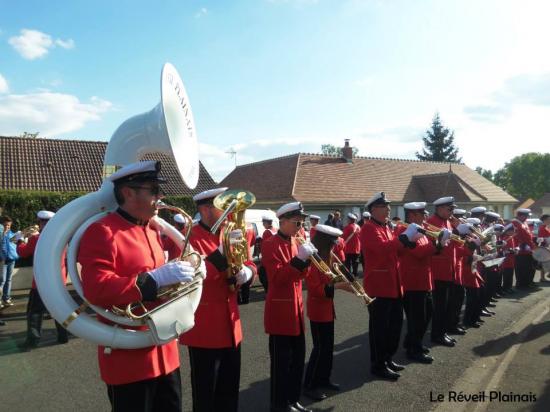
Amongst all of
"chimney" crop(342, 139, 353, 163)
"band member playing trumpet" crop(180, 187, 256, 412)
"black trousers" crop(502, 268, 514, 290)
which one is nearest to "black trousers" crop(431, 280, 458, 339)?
"band member playing trumpet" crop(180, 187, 256, 412)

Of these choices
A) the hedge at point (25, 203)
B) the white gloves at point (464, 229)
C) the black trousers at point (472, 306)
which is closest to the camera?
the white gloves at point (464, 229)

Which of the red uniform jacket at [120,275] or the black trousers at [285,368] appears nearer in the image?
the red uniform jacket at [120,275]

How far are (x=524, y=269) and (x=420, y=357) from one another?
7.93m

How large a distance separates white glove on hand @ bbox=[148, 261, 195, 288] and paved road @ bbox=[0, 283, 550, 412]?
268 centimetres

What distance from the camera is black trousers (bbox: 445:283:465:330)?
24.1 ft

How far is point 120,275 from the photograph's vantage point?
8.53 feet

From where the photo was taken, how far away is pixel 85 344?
274 inches

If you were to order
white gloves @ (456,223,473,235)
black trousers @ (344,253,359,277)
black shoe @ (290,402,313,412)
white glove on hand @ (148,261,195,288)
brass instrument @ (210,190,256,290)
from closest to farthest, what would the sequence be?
white glove on hand @ (148,261,195,288)
brass instrument @ (210,190,256,290)
black shoe @ (290,402,313,412)
white gloves @ (456,223,473,235)
black trousers @ (344,253,359,277)

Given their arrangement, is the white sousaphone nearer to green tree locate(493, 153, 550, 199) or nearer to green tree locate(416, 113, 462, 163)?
green tree locate(416, 113, 462, 163)

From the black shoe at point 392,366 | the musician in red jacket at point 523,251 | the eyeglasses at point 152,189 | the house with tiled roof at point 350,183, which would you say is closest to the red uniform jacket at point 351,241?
the musician in red jacket at point 523,251

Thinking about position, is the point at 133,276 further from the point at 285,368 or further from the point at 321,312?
the point at 321,312

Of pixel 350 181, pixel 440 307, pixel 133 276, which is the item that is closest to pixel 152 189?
pixel 133 276

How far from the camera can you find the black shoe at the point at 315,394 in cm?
479

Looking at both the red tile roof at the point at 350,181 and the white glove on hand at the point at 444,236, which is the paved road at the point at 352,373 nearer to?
the white glove on hand at the point at 444,236
